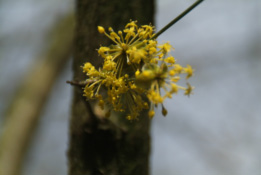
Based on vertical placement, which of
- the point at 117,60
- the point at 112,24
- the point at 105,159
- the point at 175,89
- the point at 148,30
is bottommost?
the point at 105,159

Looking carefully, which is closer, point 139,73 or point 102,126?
point 139,73

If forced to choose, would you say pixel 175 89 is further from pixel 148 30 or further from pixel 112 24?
pixel 112 24

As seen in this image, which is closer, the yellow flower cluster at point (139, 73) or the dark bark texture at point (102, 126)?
the yellow flower cluster at point (139, 73)

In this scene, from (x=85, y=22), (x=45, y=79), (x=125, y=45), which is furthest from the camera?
(x=45, y=79)

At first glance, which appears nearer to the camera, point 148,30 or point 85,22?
point 148,30

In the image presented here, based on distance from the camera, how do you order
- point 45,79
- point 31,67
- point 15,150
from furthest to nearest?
point 31,67 → point 45,79 → point 15,150

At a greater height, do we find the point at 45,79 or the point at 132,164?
the point at 45,79

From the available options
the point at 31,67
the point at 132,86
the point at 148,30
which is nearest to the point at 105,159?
the point at 132,86

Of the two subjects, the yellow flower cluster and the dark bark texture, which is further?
the dark bark texture
